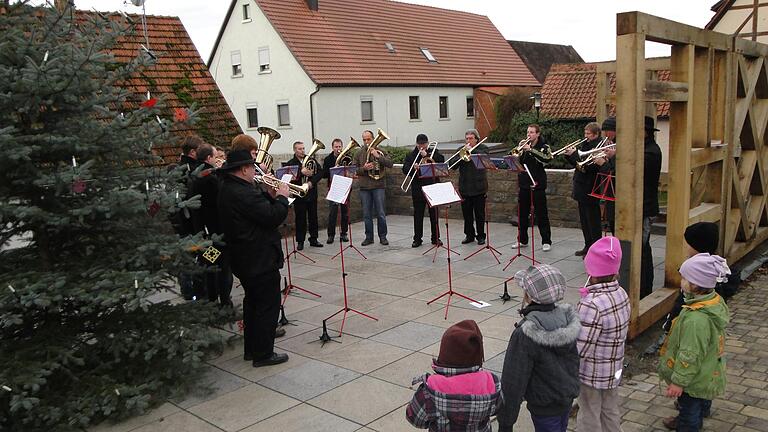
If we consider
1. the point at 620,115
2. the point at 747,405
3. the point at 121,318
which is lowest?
the point at 747,405

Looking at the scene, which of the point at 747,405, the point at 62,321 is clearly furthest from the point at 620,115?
the point at 62,321

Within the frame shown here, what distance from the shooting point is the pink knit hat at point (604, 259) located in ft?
13.1

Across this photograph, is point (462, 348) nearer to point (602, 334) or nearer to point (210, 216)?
point (602, 334)

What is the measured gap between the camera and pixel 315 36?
1351 inches

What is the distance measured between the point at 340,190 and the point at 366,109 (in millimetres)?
26834

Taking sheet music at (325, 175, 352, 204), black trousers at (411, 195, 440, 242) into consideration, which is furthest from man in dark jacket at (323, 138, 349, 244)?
sheet music at (325, 175, 352, 204)

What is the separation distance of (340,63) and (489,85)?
39.2 ft

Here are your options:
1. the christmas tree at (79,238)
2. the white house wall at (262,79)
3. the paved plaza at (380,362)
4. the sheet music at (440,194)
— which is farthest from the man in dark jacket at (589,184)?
the white house wall at (262,79)

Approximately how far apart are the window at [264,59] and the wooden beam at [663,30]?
2965 centimetres

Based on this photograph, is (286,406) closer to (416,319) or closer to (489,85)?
(416,319)

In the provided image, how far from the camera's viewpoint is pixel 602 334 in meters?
4.05

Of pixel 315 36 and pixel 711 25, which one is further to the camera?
pixel 315 36

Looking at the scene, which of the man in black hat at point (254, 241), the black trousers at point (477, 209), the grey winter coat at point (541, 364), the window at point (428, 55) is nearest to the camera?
the grey winter coat at point (541, 364)

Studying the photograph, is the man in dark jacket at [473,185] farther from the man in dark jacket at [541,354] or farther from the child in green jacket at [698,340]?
the man in dark jacket at [541,354]
